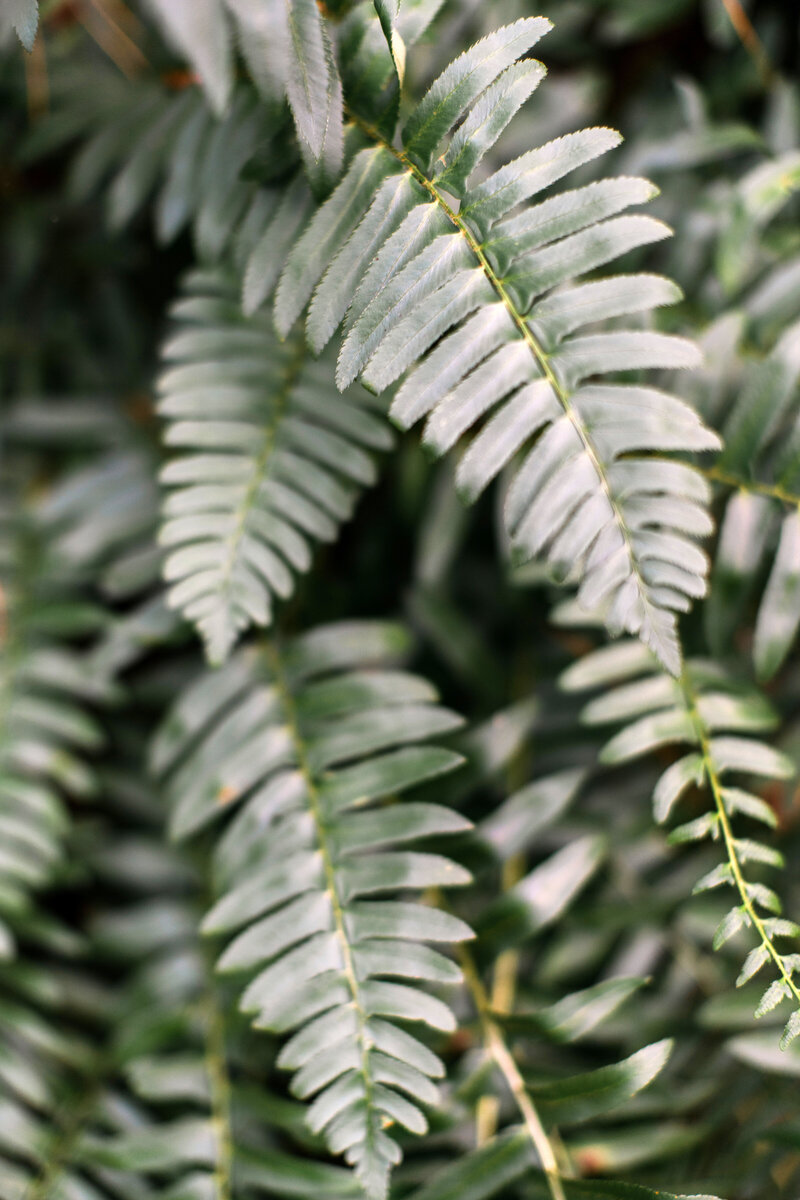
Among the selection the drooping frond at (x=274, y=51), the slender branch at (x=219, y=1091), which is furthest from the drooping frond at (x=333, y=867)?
the drooping frond at (x=274, y=51)

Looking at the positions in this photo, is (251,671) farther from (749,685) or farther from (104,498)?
(749,685)

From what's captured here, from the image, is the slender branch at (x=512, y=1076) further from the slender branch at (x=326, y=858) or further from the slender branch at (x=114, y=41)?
the slender branch at (x=114, y=41)

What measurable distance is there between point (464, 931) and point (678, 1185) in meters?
0.43

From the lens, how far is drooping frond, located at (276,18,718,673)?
73 cm

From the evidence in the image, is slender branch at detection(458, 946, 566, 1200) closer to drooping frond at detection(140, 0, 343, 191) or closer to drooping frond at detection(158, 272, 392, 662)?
drooping frond at detection(158, 272, 392, 662)

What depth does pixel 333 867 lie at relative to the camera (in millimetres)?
877

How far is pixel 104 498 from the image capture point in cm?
128

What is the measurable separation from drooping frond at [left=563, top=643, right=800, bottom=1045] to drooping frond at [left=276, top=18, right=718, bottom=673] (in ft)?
0.59

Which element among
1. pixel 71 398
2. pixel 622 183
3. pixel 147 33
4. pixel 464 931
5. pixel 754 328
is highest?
pixel 147 33

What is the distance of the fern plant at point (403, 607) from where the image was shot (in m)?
0.75

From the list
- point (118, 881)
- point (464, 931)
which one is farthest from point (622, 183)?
point (118, 881)

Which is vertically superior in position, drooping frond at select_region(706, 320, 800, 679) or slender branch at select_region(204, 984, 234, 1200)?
drooping frond at select_region(706, 320, 800, 679)

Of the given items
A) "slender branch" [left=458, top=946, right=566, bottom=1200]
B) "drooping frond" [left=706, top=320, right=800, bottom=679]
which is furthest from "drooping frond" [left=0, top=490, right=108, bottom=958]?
"drooping frond" [left=706, top=320, right=800, bottom=679]

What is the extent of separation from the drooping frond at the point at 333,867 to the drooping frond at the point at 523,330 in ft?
1.02
